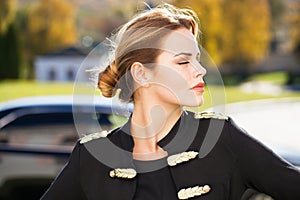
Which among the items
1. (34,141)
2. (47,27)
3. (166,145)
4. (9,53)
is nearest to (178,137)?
(166,145)

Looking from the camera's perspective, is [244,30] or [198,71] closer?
[198,71]

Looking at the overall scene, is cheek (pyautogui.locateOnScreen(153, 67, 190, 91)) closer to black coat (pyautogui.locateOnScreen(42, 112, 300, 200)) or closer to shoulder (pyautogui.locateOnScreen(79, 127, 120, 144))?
black coat (pyautogui.locateOnScreen(42, 112, 300, 200))

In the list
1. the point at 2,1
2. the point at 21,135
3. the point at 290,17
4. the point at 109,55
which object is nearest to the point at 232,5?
the point at 290,17

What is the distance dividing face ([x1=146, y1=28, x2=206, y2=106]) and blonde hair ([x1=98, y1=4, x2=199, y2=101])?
0.02 m

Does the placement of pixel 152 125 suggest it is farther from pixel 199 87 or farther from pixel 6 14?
pixel 6 14

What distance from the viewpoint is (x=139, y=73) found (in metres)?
1.56

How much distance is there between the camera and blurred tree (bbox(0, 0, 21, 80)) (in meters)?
31.7

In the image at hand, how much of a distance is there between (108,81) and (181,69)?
8.2 inches

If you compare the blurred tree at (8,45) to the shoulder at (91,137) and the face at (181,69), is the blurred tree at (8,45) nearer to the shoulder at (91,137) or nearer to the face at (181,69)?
the shoulder at (91,137)

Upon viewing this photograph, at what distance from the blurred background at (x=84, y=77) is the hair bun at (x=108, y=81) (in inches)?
1.9

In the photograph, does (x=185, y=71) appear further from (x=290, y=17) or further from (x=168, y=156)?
(x=290, y=17)

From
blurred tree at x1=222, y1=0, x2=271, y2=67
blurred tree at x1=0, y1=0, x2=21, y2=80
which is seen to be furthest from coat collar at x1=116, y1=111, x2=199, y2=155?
blurred tree at x1=222, y1=0, x2=271, y2=67

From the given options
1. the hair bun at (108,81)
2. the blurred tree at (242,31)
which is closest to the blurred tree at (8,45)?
the blurred tree at (242,31)

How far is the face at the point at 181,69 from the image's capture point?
1.51 m
